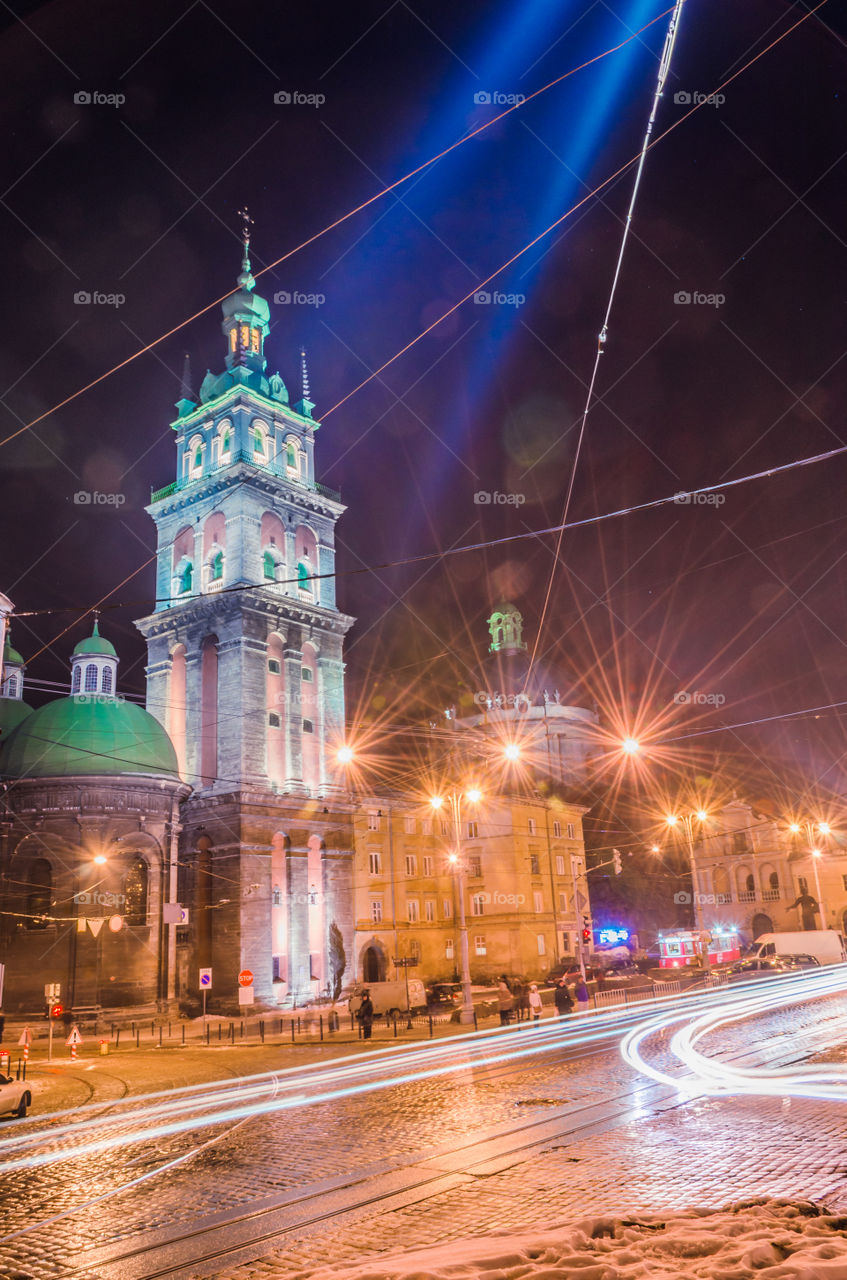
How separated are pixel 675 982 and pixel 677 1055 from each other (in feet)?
86.0

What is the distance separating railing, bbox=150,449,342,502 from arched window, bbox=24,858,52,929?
24.3 m

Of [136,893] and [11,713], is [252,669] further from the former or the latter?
[11,713]

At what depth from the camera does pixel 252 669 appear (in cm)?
5291

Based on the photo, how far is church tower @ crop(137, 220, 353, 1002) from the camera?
50.1m

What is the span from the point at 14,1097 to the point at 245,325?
53.6 m

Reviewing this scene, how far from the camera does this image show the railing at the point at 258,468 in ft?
187

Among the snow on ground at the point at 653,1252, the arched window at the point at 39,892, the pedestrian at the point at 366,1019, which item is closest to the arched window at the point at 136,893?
the arched window at the point at 39,892

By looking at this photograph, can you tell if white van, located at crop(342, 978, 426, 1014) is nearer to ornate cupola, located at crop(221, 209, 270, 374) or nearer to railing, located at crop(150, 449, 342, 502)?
railing, located at crop(150, 449, 342, 502)

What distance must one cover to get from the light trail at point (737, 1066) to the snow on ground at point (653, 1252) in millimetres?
7619

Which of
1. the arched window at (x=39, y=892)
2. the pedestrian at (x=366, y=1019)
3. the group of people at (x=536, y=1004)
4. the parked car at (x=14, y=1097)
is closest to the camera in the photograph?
the parked car at (x=14, y=1097)

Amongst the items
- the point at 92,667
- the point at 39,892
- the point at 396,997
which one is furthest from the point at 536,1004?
the point at 92,667

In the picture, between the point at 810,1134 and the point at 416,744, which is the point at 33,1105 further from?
the point at 416,744

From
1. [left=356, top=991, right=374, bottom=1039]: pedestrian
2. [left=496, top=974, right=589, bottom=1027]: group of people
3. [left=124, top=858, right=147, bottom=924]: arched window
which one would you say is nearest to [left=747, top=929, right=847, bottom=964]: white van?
[left=496, top=974, right=589, bottom=1027]: group of people

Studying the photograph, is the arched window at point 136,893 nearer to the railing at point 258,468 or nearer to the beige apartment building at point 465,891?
the beige apartment building at point 465,891
